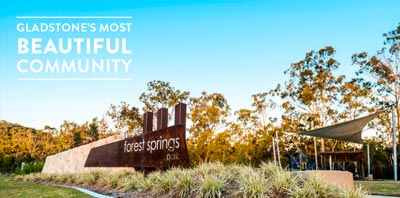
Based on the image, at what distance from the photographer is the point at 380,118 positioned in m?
24.3

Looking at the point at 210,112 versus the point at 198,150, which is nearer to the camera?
the point at 198,150

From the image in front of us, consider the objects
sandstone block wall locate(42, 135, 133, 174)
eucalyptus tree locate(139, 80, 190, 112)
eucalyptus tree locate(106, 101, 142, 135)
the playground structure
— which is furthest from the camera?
eucalyptus tree locate(106, 101, 142, 135)

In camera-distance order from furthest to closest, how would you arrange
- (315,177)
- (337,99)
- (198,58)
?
(337,99) → (198,58) → (315,177)

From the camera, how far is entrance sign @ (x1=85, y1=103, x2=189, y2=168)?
7250 millimetres

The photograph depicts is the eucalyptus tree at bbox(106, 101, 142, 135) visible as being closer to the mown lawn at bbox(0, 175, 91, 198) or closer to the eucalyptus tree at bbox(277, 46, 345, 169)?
the eucalyptus tree at bbox(277, 46, 345, 169)

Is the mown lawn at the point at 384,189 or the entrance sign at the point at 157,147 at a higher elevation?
the entrance sign at the point at 157,147

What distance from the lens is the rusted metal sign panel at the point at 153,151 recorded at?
7.23 metres

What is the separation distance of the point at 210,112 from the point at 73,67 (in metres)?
14.5

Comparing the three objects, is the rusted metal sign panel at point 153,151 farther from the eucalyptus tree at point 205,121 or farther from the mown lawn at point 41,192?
the eucalyptus tree at point 205,121

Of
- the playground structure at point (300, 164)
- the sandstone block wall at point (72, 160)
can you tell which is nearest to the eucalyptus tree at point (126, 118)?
the sandstone block wall at point (72, 160)

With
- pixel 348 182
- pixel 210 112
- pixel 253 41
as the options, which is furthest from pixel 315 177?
pixel 210 112

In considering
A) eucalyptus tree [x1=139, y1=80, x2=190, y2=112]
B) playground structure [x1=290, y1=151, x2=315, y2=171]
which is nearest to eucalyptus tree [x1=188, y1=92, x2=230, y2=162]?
eucalyptus tree [x1=139, y1=80, x2=190, y2=112]

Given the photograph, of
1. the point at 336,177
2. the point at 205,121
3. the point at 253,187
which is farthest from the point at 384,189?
the point at 205,121

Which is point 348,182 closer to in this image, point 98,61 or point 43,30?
point 98,61
